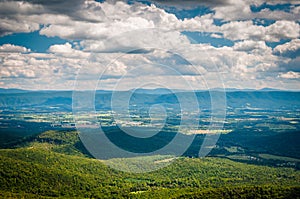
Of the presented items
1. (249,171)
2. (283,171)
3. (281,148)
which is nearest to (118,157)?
(249,171)

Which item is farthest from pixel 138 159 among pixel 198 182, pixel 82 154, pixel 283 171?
pixel 283 171

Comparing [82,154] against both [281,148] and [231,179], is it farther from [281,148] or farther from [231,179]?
[281,148]

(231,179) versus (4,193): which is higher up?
(4,193)

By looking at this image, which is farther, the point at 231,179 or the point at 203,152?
the point at 203,152

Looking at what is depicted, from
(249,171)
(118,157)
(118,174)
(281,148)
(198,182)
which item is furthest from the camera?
(281,148)

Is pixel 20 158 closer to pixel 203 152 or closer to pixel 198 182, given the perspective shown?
pixel 198 182

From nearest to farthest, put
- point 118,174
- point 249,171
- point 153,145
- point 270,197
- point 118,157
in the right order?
point 270,197 → point 118,174 → point 249,171 → point 118,157 → point 153,145
